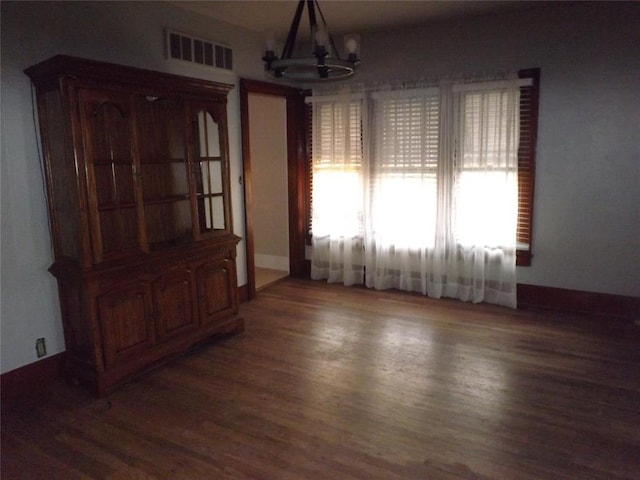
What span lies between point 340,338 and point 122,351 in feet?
5.59

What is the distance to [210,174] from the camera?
3.77m

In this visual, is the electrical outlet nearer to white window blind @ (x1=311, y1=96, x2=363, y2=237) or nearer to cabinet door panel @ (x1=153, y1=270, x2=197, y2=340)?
cabinet door panel @ (x1=153, y1=270, x2=197, y2=340)

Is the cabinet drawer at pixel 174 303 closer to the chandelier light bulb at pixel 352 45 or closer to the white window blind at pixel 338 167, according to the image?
the chandelier light bulb at pixel 352 45

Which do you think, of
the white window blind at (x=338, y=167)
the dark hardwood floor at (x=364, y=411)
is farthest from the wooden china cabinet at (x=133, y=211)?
the white window blind at (x=338, y=167)

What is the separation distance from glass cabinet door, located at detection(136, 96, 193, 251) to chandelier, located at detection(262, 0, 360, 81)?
105 centimetres

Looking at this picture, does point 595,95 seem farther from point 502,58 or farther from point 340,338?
point 340,338

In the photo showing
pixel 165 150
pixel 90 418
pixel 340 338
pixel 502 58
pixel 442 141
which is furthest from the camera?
pixel 442 141

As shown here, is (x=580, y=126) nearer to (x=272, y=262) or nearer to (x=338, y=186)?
(x=338, y=186)

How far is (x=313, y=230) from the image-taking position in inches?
215

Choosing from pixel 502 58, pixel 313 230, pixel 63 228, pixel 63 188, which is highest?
pixel 502 58

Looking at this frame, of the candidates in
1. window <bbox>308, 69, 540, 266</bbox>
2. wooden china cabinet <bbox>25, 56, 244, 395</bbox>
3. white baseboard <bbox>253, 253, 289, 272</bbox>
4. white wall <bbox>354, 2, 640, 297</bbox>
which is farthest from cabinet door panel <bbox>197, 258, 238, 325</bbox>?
white wall <bbox>354, 2, 640, 297</bbox>

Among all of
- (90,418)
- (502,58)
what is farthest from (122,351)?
(502,58)

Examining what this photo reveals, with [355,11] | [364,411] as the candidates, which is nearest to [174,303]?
[364,411]

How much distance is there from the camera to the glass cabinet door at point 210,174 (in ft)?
11.9
